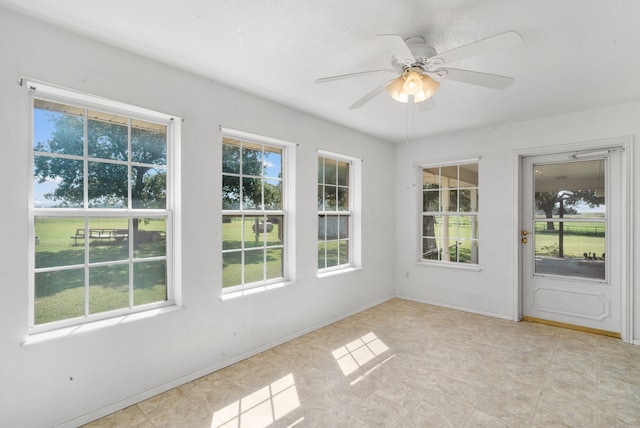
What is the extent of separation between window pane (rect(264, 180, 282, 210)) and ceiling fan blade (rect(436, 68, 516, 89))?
205 cm

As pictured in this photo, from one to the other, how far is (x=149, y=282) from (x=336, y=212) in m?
2.55

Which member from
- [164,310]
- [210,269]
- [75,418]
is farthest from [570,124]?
[75,418]

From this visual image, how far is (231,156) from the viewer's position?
3.15 m

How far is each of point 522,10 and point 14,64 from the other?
3132 mm

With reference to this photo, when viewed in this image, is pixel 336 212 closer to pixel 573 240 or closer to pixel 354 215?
pixel 354 215

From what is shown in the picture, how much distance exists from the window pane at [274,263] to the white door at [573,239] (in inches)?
131

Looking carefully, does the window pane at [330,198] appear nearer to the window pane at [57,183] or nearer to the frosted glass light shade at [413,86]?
the frosted glass light shade at [413,86]

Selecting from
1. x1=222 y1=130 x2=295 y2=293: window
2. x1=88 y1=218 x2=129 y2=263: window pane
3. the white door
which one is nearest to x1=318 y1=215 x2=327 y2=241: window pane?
x1=222 y1=130 x2=295 y2=293: window

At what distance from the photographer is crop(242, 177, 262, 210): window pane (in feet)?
10.7

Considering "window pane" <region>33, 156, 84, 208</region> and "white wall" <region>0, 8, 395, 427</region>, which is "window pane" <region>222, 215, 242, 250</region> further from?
"window pane" <region>33, 156, 84, 208</region>

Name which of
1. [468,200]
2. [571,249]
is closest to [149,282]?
[468,200]

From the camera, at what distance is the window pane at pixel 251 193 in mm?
3258

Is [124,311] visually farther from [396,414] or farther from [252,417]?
Answer: [396,414]

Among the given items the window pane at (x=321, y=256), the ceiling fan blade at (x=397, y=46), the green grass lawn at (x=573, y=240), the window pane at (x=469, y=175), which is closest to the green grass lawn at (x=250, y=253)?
the window pane at (x=321, y=256)
